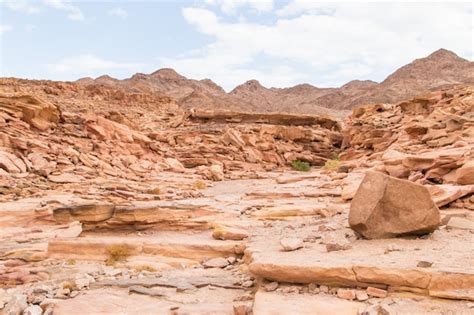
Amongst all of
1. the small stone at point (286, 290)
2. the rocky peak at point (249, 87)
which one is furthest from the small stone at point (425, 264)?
the rocky peak at point (249, 87)

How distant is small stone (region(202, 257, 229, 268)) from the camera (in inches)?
245

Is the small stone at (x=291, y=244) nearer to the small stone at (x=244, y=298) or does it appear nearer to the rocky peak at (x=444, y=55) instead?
the small stone at (x=244, y=298)

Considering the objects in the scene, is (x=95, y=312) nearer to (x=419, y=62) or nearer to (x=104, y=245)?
(x=104, y=245)

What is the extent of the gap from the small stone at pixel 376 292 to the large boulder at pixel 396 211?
1434 millimetres

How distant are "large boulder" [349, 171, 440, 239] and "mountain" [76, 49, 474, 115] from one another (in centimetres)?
4163

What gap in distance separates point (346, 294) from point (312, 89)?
78823mm

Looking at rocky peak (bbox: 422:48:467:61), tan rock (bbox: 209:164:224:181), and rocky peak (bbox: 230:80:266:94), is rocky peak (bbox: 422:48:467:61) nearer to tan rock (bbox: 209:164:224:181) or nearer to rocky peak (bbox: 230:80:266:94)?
rocky peak (bbox: 230:80:266:94)

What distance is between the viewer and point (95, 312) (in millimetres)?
4711

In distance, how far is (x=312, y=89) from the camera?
80500mm

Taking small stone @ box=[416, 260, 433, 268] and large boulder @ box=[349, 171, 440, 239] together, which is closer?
small stone @ box=[416, 260, 433, 268]

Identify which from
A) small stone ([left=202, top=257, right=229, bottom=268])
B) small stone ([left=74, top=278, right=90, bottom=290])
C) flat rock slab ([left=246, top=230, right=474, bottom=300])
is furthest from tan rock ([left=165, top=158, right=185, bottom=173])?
flat rock slab ([left=246, top=230, right=474, bottom=300])

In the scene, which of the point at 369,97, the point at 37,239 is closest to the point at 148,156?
the point at 37,239

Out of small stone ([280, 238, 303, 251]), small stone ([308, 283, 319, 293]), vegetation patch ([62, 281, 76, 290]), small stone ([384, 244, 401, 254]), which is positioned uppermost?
small stone ([384, 244, 401, 254])

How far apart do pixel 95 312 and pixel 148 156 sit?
1483 centimetres
